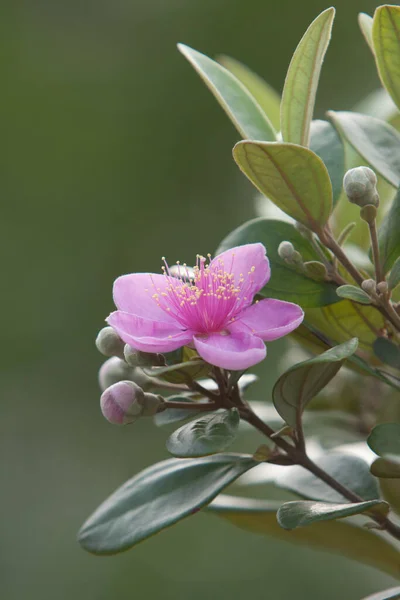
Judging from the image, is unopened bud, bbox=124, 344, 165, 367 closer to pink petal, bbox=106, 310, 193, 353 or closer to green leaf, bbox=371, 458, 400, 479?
pink petal, bbox=106, 310, 193, 353

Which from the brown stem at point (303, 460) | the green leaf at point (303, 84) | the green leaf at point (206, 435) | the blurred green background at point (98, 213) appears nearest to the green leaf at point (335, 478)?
the brown stem at point (303, 460)

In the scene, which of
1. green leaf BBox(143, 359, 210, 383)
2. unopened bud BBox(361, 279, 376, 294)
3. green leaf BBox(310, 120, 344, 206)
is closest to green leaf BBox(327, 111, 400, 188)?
green leaf BBox(310, 120, 344, 206)

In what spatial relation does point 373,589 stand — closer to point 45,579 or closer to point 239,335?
point 45,579

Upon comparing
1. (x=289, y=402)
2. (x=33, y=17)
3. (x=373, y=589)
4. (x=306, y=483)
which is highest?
(x=33, y=17)

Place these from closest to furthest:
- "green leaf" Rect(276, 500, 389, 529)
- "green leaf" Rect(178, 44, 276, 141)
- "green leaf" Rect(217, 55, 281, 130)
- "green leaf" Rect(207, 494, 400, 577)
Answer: "green leaf" Rect(276, 500, 389, 529) < "green leaf" Rect(178, 44, 276, 141) < "green leaf" Rect(207, 494, 400, 577) < "green leaf" Rect(217, 55, 281, 130)

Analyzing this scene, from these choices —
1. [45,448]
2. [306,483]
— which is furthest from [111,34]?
[306,483]
